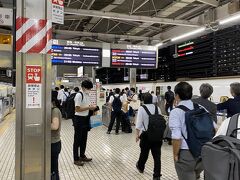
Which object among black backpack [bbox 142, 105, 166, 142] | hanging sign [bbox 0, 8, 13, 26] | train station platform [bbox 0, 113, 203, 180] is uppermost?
hanging sign [bbox 0, 8, 13, 26]

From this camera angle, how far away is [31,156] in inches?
115

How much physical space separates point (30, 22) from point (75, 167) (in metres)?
A: 3.12

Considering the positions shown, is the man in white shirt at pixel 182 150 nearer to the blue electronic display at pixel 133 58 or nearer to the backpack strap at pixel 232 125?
the backpack strap at pixel 232 125

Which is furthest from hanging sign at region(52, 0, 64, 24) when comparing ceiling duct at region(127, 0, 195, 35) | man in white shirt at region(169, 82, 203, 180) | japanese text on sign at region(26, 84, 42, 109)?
ceiling duct at region(127, 0, 195, 35)

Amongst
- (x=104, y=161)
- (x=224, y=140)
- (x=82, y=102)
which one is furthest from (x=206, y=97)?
(x=104, y=161)

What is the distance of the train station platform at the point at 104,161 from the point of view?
4816 mm

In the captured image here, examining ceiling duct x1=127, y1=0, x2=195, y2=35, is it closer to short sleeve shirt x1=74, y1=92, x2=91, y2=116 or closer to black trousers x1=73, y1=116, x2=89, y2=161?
short sleeve shirt x1=74, y1=92, x2=91, y2=116

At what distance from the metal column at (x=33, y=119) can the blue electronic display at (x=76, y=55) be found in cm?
716

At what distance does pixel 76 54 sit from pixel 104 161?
530 cm

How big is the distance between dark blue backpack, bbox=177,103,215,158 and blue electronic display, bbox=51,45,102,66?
25.9 ft

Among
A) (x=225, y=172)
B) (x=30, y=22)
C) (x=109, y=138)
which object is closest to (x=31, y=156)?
(x=30, y=22)

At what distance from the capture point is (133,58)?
1095 centimetres

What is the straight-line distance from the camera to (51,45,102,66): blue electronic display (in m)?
10.1

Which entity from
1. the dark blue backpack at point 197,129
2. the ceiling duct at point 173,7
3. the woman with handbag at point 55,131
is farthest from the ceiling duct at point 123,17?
the dark blue backpack at point 197,129
